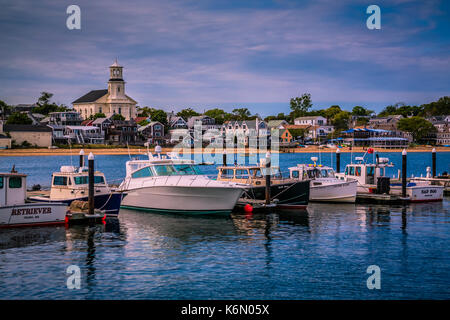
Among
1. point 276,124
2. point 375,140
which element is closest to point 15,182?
point 375,140

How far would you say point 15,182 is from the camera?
2633 centimetres

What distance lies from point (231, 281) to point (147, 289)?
301 cm

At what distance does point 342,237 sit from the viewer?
2622 centimetres

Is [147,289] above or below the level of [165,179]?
below

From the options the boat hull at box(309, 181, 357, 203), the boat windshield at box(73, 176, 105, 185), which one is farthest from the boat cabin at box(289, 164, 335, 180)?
the boat windshield at box(73, 176, 105, 185)

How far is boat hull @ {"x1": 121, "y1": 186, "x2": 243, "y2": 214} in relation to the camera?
3100 cm

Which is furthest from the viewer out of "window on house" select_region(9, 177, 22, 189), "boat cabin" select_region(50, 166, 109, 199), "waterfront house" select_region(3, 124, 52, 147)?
"waterfront house" select_region(3, 124, 52, 147)

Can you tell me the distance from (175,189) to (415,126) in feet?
546

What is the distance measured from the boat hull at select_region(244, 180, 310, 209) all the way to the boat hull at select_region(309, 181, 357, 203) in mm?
3852

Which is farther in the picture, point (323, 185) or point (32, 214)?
point (323, 185)

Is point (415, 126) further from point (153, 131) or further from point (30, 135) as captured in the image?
point (30, 135)

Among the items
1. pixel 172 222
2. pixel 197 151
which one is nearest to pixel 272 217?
pixel 172 222

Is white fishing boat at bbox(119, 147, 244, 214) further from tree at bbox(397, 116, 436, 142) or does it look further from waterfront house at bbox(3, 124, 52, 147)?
tree at bbox(397, 116, 436, 142)
